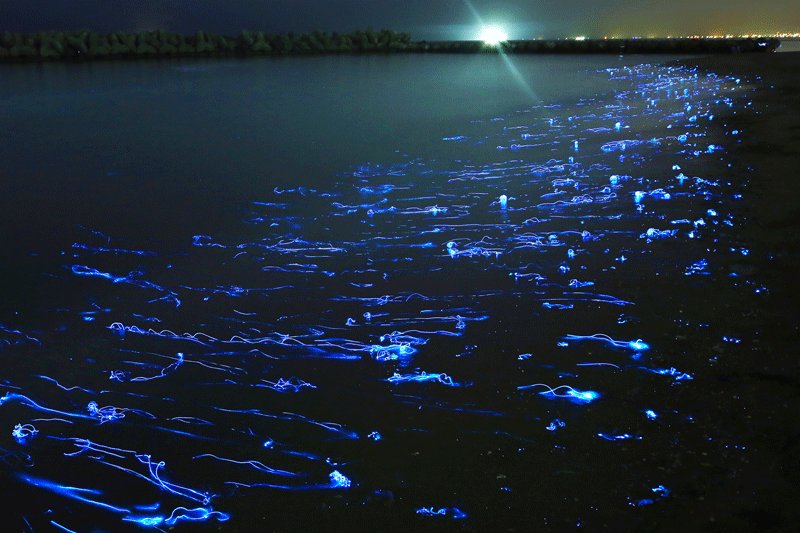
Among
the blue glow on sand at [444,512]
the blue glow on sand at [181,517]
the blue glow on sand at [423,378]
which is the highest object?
the blue glow on sand at [423,378]

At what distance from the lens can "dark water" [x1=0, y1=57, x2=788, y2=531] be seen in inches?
70.2

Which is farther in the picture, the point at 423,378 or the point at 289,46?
the point at 289,46

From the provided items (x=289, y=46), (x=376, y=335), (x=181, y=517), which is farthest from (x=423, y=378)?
(x=289, y=46)

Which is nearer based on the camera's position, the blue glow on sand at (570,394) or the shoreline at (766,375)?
the shoreline at (766,375)

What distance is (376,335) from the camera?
2.68 metres

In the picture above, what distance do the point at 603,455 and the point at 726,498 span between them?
1.07 feet

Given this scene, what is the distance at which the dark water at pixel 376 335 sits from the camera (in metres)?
1.78

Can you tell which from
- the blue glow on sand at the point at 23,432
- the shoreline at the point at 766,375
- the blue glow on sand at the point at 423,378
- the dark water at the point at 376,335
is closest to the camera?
the shoreline at the point at 766,375

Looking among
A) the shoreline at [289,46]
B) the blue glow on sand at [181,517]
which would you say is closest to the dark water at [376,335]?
the blue glow on sand at [181,517]

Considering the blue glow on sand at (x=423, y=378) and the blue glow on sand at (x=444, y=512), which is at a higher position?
the blue glow on sand at (x=423, y=378)

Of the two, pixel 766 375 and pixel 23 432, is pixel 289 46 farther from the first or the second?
pixel 766 375

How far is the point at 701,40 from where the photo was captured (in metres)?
21.3

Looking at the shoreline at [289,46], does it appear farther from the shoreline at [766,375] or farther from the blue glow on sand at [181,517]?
the blue glow on sand at [181,517]

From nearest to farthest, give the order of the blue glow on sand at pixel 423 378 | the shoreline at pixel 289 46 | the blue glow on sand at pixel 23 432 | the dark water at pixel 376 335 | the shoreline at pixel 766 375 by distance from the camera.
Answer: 1. the shoreline at pixel 766 375
2. the dark water at pixel 376 335
3. the blue glow on sand at pixel 23 432
4. the blue glow on sand at pixel 423 378
5. the shoreline at pixel 289 46
